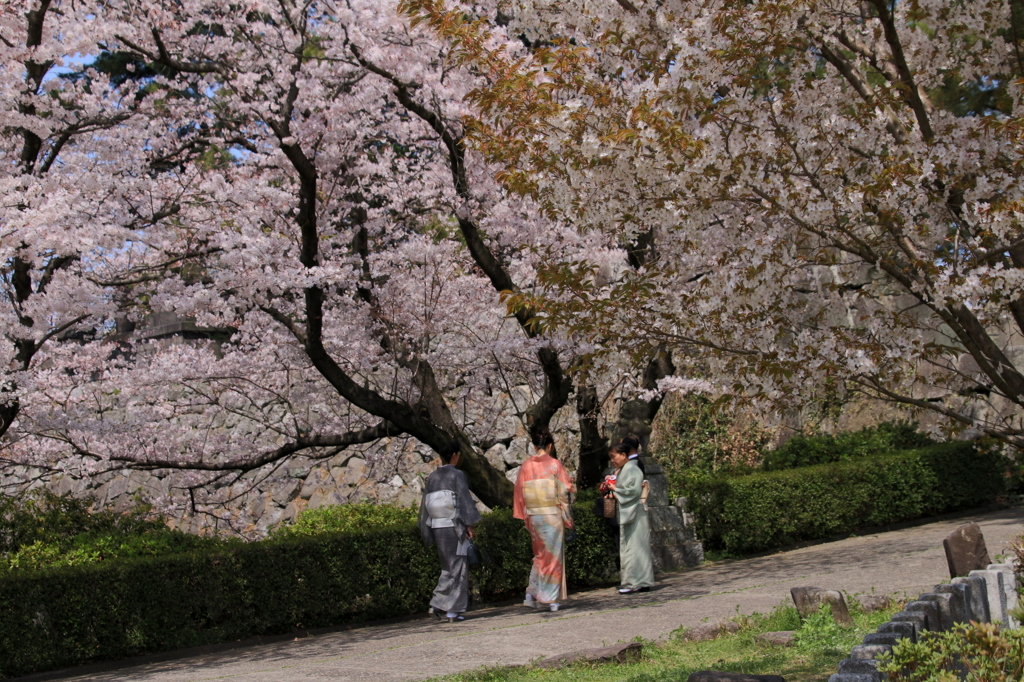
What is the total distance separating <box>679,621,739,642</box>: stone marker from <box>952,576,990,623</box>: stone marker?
2.39 m

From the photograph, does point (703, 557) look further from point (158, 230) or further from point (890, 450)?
point (158, 230)

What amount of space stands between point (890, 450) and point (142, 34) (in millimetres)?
12164

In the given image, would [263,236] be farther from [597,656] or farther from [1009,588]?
[1009,588]

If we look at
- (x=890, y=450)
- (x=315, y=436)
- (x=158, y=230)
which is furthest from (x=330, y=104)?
(x=890, y=450)

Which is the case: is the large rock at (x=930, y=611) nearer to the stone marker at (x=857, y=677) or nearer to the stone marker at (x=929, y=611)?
the stone marker at (x=929, y=611)

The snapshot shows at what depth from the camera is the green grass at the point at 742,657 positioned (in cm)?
546

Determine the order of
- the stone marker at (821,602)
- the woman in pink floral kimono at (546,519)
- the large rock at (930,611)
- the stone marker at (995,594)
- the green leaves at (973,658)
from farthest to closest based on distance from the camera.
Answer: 1. the woman in pink floral kimono at (546,519)
2. the stone marker at (821,602)
3. the stone marker at (995,594)
4. the large rock at (930,611)
5. the green leaves at (973,658)

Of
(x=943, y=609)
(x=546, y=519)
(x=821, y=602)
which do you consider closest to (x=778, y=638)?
(x=821, y=602)

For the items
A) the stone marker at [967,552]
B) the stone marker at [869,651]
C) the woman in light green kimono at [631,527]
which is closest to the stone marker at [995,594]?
the stone marker at [869,651]

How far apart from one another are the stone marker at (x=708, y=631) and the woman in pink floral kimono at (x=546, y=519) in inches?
104

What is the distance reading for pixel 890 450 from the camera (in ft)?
46.9

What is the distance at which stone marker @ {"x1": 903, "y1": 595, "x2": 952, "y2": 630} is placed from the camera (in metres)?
3.96

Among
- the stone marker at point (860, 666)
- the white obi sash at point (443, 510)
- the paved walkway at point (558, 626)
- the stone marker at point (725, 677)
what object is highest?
the white obi sash at point (443, 510)

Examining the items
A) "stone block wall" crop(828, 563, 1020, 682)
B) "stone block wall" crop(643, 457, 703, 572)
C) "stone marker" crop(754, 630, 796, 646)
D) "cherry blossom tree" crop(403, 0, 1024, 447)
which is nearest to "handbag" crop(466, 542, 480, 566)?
"stone block wall" crop(643, 457, 703, 572)
